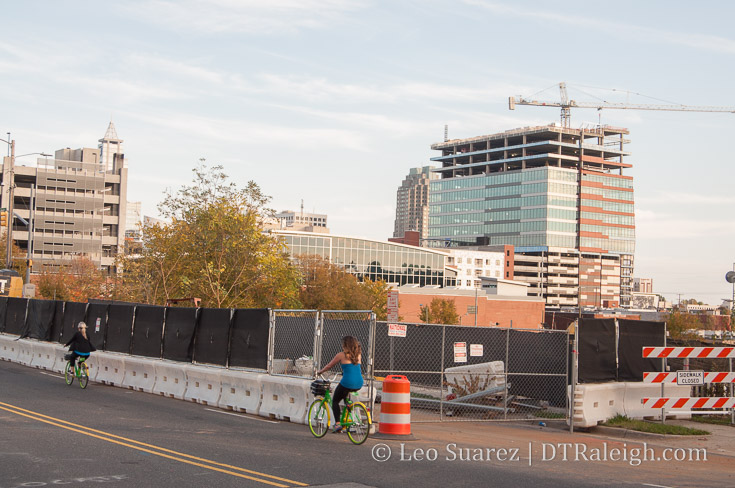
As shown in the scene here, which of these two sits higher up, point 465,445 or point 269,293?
point 269,293

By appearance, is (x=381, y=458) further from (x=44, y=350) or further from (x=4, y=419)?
(x=44, y=350)

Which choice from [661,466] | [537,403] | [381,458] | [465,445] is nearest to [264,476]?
[381,458]

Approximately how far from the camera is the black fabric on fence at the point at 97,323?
26.1 meters

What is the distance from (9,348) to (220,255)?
10981mm

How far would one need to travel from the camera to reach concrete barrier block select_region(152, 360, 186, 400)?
20922 mm

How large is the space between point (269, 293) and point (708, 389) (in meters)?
24.2

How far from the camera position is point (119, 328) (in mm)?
24969

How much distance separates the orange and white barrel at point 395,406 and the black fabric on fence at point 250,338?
4.50m

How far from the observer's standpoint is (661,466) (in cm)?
1282

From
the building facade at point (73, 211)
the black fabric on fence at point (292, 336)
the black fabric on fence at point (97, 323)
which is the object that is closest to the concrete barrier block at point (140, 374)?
the black fabric on fence at point (97, 323)

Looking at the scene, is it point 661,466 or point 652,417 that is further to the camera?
point 652,417

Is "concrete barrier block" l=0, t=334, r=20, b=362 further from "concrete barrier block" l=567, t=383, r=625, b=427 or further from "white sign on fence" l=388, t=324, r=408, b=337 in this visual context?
"concrete barrier block" l=567, t=383, r=625, b=427

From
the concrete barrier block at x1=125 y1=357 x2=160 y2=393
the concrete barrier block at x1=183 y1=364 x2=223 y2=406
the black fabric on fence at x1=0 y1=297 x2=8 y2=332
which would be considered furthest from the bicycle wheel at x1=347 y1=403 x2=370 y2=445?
the black fabric on fence at x1=0 y1=297 x2=8 y2=332

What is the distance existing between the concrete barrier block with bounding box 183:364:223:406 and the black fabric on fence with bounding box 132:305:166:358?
241cm
